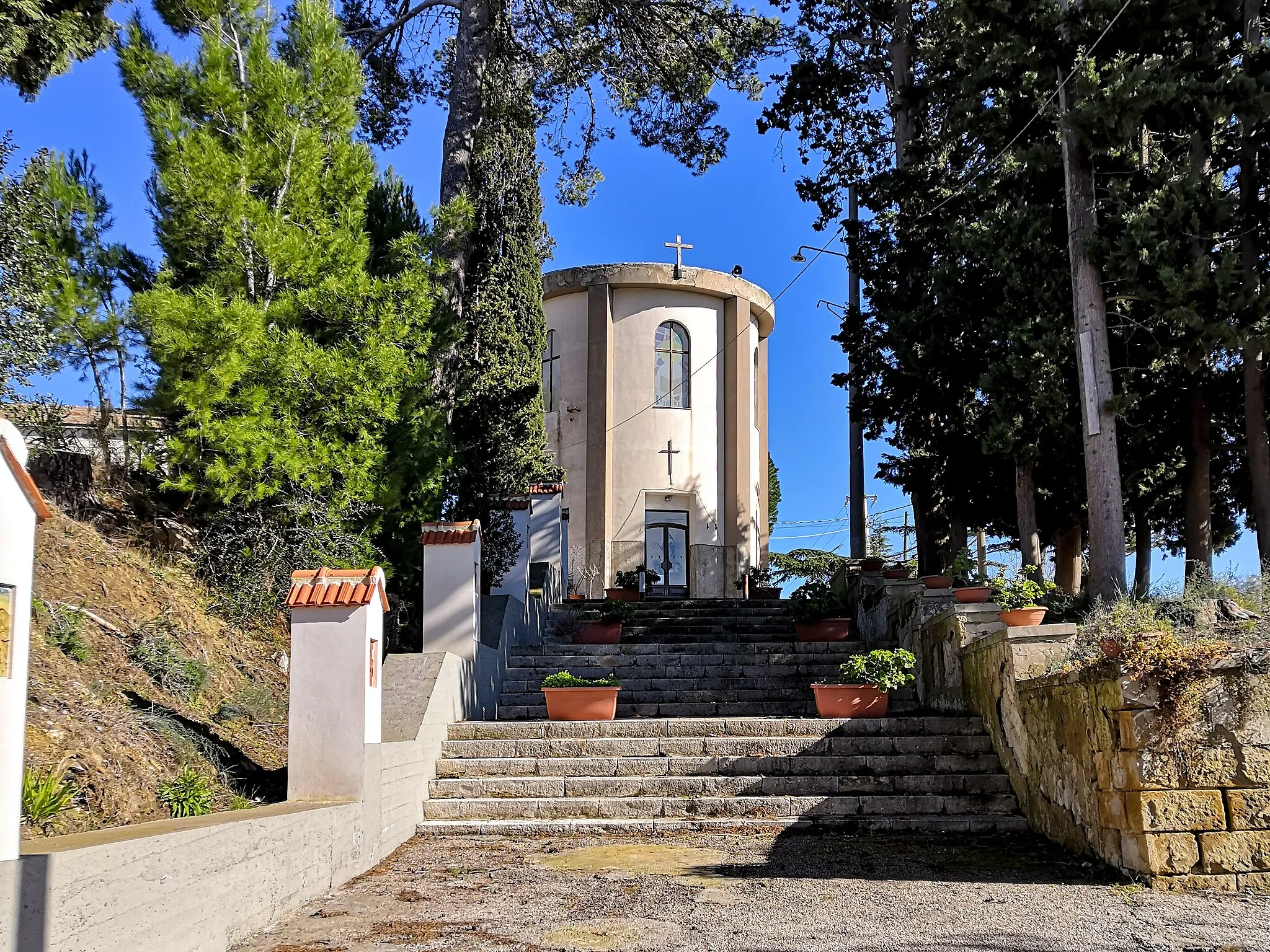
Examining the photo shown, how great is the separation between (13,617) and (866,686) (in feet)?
24.4

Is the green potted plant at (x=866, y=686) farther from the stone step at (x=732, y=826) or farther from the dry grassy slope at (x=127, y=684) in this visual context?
the dry grassy slope at (x=127, y=684)

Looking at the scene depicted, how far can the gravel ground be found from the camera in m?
4.96

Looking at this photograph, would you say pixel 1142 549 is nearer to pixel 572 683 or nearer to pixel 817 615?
pixel 817 615

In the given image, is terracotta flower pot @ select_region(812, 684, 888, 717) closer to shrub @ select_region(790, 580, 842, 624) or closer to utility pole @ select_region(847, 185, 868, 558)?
shrub @ select_region(790, 580, 842, 624)

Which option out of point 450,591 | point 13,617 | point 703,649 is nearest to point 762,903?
point 13,617

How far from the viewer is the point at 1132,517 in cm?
1549

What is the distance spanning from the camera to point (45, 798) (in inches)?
194

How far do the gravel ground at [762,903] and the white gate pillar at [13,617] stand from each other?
5.90ft

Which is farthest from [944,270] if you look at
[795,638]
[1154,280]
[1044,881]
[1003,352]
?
[1044,881]

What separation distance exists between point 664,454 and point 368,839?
17096 mm

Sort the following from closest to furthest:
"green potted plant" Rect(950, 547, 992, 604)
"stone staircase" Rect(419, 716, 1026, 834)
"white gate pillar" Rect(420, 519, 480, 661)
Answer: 1. "stone staircase" Rect(419, 716, 1026, 834)
2. "green potted plant" Rect(950, 547, 992, 604)
3. "white gate pillar" Rect(420, 519, 480, 661)

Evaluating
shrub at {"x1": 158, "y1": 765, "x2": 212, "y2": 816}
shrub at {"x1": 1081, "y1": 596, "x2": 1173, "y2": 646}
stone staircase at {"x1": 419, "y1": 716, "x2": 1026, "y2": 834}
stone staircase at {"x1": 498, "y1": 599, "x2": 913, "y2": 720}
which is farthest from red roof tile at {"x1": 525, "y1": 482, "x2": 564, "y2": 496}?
shrub at {"x1": 158, "y1": 765, "x2": 212, "y2": 816}

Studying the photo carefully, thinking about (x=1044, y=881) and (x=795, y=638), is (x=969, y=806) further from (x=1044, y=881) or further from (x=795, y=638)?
(x=795, y=638)

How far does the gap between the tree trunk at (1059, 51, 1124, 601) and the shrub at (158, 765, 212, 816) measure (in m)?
7.52
